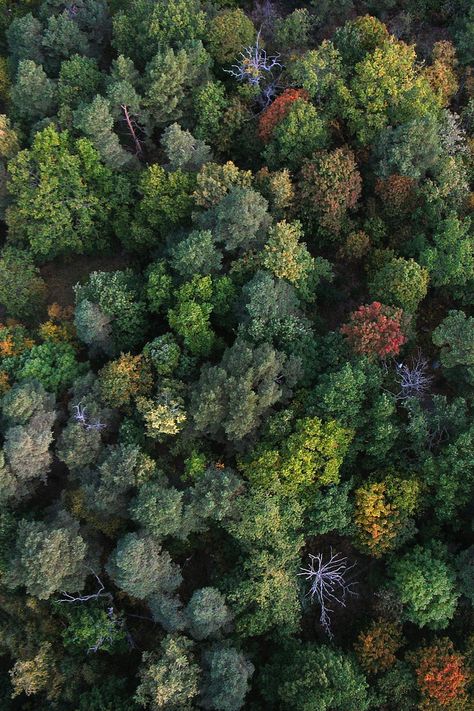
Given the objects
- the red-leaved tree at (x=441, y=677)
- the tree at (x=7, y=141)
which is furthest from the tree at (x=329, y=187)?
the red-leaved tree at (x=441, y=677)

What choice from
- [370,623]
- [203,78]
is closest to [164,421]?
[370,623]

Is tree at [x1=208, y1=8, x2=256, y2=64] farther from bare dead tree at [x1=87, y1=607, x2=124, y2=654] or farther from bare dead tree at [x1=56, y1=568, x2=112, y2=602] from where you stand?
bare dead tree at [x1=87, y1=607, x2=124, y2=654]

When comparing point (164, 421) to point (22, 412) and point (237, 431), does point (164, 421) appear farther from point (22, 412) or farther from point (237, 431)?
point (22, 412)

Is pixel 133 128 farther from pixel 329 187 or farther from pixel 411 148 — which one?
pixel 411 148

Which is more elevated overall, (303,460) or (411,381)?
(303,460)

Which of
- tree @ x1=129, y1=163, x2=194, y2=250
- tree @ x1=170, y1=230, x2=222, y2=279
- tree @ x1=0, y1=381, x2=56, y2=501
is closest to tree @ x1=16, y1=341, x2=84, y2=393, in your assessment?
tree @ x1=0, y1=381, x2=56, y2=501

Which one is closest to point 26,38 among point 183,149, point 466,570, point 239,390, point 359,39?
point 183,149
